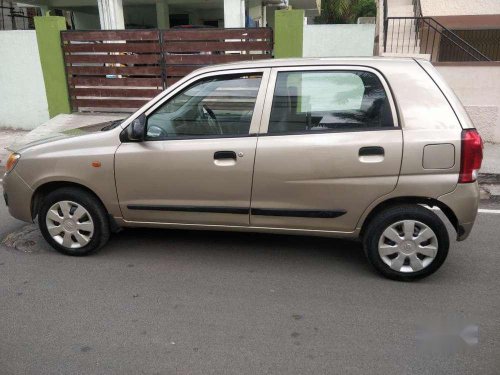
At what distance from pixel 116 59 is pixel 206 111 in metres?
6.37

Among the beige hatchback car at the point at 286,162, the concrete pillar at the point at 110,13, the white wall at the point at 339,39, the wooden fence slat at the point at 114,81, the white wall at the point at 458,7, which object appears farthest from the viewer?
the white wall at the point at 458,7

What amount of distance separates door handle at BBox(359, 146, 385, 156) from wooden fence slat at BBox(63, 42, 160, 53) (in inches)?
269

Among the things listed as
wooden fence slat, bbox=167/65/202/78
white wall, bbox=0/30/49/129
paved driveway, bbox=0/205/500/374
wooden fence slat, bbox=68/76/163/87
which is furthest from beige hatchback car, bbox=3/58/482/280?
white wall, bbox=0/30/49/129

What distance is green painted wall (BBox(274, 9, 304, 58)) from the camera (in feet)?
28.3

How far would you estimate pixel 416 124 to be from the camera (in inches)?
136

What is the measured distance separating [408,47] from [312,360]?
356 inches

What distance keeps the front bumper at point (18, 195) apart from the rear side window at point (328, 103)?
2.26 m

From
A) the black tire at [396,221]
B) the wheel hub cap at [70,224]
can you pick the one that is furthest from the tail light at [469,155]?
the wheel hub cap at [70,224]

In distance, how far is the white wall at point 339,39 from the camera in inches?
347

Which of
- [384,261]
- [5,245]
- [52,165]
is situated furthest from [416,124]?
[5,245]

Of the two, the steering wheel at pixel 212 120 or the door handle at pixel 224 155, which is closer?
the door handle at pixel 224 155

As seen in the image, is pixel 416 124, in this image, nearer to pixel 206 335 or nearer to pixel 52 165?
pixel 206 335

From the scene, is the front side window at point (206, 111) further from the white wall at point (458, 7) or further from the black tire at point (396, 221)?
the white wall at point (458, 7)

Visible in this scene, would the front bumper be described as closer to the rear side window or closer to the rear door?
the rear door
